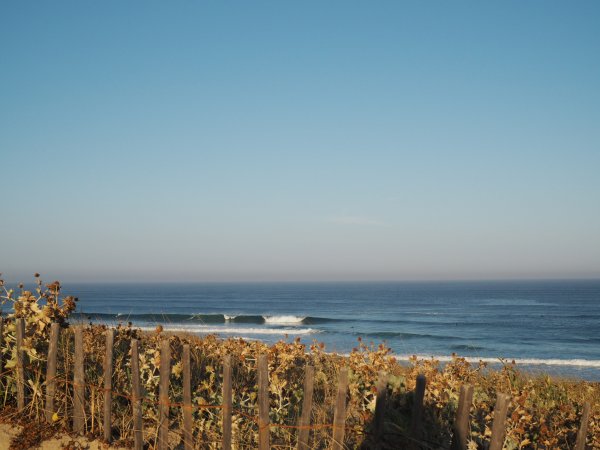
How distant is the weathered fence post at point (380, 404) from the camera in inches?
136

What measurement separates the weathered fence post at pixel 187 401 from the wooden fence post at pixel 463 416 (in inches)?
90.2

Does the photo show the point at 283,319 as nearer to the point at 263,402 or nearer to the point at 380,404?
the point at 263,402

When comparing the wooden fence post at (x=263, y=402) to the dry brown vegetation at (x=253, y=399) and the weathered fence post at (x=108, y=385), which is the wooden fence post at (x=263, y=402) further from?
the weathered fence post at (x=108, y=385)

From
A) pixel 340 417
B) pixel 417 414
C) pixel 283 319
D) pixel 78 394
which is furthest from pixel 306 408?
pixel 283 319

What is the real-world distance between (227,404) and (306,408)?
76 centimetres

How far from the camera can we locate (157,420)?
4.69 meters

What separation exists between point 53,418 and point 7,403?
1000 millimetres

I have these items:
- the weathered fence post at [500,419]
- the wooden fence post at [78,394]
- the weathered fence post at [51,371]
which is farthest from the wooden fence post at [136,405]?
the weathered fence post at [500,419]

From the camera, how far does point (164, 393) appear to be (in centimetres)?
445

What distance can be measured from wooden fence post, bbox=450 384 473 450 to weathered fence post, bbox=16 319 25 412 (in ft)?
15.6

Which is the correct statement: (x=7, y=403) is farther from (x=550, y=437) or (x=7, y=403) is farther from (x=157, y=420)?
(x=550, y=437)

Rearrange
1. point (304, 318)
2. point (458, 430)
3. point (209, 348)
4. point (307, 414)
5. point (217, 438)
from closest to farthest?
point (458, 430)
point (307, 414)
point (217, 438)
point (209, 348)
point (304, 318)

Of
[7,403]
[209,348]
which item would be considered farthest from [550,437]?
[7,403]

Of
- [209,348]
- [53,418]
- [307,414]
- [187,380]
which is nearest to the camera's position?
[307,414]
